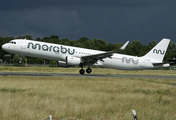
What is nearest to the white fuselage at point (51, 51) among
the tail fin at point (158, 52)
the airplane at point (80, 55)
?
the airplane at point (80, 55)

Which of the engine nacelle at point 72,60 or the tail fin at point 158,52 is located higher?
the tail fin at point 158,52

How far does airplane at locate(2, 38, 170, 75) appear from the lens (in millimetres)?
35656

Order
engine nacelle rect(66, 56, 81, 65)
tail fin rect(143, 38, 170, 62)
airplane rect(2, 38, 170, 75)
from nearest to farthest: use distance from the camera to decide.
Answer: airplane rect(2, 38, 170, 75)
engine nacelle rect(66, 56, 81, 65)
tail fin rect(143, 38, 170, 62)

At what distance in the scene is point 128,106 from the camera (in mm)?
12977

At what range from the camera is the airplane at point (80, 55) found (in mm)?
35656

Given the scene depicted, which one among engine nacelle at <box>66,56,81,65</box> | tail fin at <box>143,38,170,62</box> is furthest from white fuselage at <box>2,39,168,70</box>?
tail fin at <box>143,38,170,62</box>

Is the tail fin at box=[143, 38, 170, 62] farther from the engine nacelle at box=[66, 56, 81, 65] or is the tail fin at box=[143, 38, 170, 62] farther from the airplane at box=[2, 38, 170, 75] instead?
the engine nacelle at box=[66, 56, 81, 65]

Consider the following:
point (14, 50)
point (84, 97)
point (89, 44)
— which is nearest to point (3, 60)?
point (89, 44)

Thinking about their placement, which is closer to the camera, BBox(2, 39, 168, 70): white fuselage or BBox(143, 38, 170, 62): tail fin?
BBox(2, 39, 168, 70): white fuselage

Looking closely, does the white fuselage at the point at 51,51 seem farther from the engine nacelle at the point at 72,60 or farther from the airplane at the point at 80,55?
the engine nacelle at the point at 72,60

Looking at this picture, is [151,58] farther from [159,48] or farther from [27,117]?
[27,117]

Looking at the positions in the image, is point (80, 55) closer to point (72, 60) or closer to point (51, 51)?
point (72, 60)

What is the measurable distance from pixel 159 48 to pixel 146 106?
112 ft

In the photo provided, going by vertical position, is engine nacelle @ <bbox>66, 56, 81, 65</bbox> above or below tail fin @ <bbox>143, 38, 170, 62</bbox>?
below
